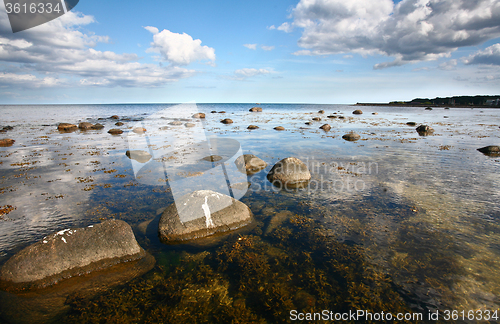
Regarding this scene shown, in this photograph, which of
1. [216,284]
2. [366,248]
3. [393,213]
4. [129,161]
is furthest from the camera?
[129,161]

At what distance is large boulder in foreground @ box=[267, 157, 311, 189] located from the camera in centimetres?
1225

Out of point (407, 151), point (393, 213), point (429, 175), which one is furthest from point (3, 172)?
point (407, 151)

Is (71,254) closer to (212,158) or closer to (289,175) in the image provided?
(289,175)

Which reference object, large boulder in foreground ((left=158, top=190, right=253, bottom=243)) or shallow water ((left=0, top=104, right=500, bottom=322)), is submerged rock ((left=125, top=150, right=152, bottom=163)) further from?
large boulder in foreground ((left=158, top=190, right=253, bottom=243))

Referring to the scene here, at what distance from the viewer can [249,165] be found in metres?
14.9

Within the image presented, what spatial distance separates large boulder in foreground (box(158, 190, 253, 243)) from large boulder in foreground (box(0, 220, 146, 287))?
1.13m

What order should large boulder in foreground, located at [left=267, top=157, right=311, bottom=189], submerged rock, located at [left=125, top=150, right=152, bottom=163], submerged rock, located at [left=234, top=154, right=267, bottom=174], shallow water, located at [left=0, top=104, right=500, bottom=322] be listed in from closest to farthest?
shallow water, located at [left=0, top=104, right=500, bottom=322] → large boulder in foreground, located at [left=267, top=157, right=311, bottom=189] → submerged rock, located at [left=234, top=154, right=267, bottom=174] → submerged rock, located at [left=125, top=150, right=152, bottom=163]

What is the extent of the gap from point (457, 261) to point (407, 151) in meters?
16.9

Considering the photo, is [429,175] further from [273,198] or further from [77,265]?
[77,265]

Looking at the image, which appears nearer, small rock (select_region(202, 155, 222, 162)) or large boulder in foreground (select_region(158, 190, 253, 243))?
large boulder in foreground (select_region(158, 190, 253, 243))

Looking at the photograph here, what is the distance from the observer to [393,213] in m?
8.95

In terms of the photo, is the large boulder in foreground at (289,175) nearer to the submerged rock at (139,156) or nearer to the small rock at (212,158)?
the small rock at (212,158)

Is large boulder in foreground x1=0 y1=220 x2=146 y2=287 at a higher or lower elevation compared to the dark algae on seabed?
higher

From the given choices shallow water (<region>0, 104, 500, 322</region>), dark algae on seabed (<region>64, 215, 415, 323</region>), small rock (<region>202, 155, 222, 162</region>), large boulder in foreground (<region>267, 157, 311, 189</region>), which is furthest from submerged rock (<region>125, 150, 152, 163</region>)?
dark algae on seabed (<region>64, 215, 415, 323</region>)
